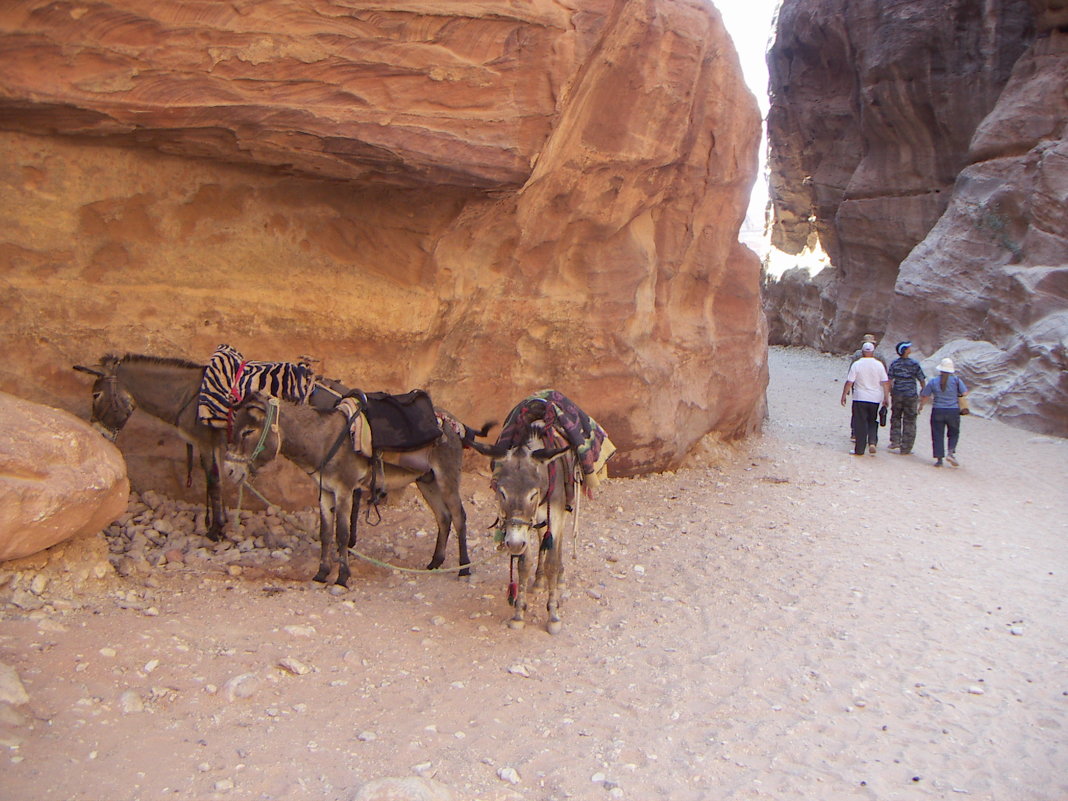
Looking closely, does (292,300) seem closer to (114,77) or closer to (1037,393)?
(114,77)

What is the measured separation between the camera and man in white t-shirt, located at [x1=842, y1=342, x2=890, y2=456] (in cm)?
1235

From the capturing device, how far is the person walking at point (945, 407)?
39.3ft

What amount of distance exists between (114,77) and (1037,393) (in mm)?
15531

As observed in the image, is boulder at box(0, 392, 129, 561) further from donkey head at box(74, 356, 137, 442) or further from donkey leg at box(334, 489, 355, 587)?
donkey leg at box(334, 489, 355, 587)

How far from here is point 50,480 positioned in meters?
4.89

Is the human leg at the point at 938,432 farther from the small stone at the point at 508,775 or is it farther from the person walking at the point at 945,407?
the small stone at the point at 508,775

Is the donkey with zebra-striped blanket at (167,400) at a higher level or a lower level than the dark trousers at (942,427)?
higher

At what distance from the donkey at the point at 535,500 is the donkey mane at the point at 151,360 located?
266 centimetres

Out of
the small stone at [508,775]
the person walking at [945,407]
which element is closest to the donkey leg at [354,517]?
the small stone at [508,775]

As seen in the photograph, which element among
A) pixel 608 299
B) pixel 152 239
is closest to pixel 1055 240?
pixel 608 299

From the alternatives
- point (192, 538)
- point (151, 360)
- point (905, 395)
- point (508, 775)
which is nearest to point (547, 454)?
point (508, 775)

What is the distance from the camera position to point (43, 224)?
265 inches

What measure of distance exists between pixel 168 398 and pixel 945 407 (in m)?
10.2

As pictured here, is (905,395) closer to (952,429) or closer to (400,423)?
(952,429)
